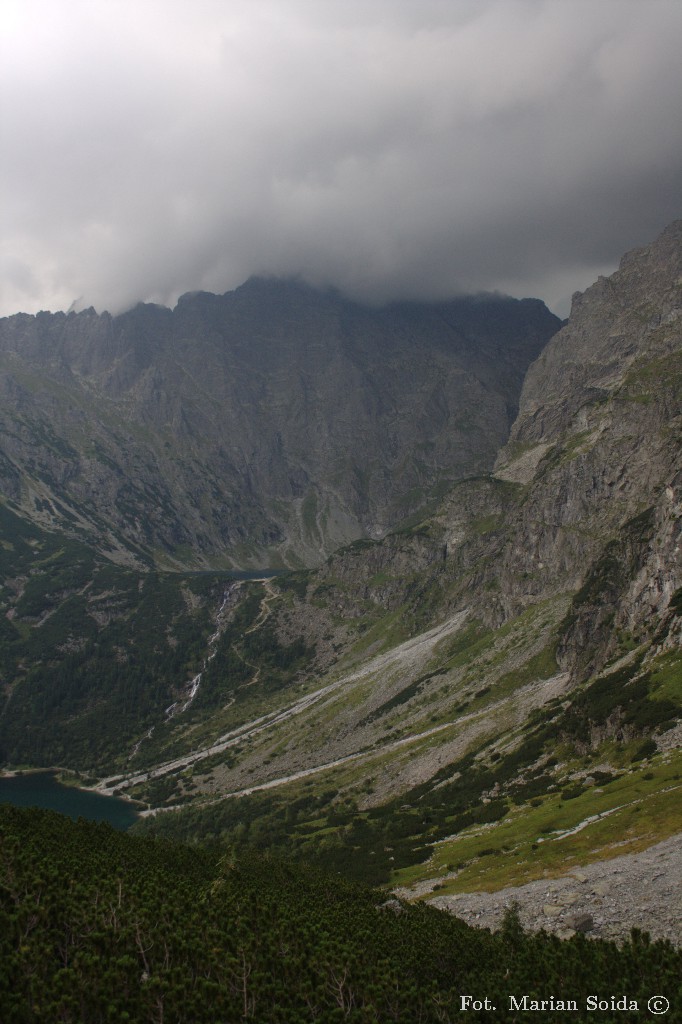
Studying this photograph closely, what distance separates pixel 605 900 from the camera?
48406 mm

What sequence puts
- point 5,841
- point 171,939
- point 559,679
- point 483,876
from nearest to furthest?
point 171,939 < point 5,841 < point 483,876 < point 559,679

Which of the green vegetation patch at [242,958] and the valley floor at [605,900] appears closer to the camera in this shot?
the green vegetation patch at [242,958]

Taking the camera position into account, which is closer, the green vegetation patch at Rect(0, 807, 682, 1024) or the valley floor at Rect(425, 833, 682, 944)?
the green vegetation patch at Rect(0, 807, 682, 1024)

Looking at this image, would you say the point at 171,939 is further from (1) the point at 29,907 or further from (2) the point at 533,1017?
(2) the point at 533,1017

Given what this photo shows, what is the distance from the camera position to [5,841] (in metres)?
51.7

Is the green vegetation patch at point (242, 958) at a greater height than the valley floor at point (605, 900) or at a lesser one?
greater

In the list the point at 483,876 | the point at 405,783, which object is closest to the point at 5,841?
the point at 483,876

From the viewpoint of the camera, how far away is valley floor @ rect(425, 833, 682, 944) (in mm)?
43750

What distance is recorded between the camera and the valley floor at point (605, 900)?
43750mm

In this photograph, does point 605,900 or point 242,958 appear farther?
point 605,900

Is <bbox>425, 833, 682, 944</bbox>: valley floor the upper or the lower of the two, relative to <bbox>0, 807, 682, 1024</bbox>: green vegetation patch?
lower

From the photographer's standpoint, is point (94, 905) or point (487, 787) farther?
point (487, 787)

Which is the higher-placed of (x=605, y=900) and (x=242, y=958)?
(x=242, y=958)

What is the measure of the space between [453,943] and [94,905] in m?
23.6
